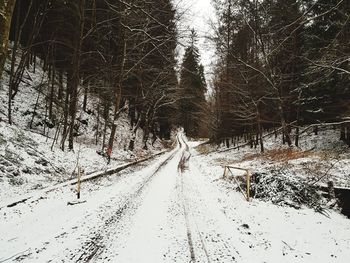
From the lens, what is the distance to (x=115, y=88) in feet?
71.7

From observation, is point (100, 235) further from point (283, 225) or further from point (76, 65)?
point (76, 65)

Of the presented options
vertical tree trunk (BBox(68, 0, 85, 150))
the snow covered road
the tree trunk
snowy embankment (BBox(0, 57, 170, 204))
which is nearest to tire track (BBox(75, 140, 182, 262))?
the snow covered road

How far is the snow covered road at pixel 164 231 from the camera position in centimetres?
571

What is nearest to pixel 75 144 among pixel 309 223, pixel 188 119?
pixel 309 223

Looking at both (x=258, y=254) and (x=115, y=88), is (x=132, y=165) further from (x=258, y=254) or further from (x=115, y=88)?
(x=258, y=254)

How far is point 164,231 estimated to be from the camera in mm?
7039

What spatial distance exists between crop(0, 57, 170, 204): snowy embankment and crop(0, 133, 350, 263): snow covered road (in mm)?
1767

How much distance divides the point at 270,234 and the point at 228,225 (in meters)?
1.11

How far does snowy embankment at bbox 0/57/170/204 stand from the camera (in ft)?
37.2

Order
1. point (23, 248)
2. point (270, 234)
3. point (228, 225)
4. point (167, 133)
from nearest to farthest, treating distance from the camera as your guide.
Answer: point (23, 248)
point (270, 234)
point (228, 225)
point (167, 133)

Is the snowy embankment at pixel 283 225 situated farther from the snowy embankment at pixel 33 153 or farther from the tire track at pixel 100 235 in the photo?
the snowy embankment at pixel 33 153

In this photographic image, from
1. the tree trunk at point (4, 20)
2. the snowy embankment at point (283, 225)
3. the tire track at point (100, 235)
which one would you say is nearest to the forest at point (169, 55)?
the snowy embankment at point (283, 225)

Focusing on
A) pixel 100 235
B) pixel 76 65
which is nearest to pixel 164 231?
pixel 100 235

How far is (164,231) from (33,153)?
979cm
